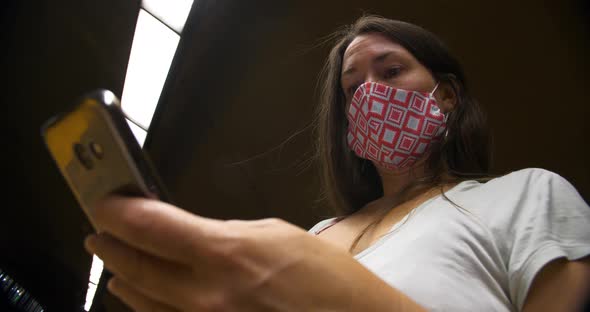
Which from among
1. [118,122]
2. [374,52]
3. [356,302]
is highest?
[374,52]

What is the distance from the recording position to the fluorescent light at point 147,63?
73.6 inches

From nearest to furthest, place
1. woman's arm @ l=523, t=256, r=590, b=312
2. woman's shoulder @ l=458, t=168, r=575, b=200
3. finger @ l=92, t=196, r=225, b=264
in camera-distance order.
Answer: finger @ l=92, t=196, r=225, b=264 < woman's arm @ l=523, t=256, r=590, b=312 < woman's shoulder @ l=458, t=168, r=575, b=200

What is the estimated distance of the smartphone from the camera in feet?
1.02

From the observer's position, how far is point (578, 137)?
A: 2.74 metres

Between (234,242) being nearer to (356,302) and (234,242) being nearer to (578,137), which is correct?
(356,302)

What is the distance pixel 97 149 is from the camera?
0.32m

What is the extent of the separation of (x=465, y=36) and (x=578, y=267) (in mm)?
2153

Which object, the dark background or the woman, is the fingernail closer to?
the woman

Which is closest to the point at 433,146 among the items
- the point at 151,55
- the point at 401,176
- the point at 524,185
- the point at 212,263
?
the point at 401,176

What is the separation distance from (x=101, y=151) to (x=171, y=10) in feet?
5.40

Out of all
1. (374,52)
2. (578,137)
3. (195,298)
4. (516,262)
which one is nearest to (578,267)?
(516,262)

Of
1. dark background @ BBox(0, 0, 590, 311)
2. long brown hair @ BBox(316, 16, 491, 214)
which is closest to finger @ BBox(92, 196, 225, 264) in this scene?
long brown hair @ BBox(316, 16, 491, 214)

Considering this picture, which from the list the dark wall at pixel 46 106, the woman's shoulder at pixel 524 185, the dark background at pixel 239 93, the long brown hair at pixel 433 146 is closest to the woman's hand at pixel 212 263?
the woman's shoulder at pixel 524 185

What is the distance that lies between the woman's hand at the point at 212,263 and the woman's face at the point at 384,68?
0.78 m
